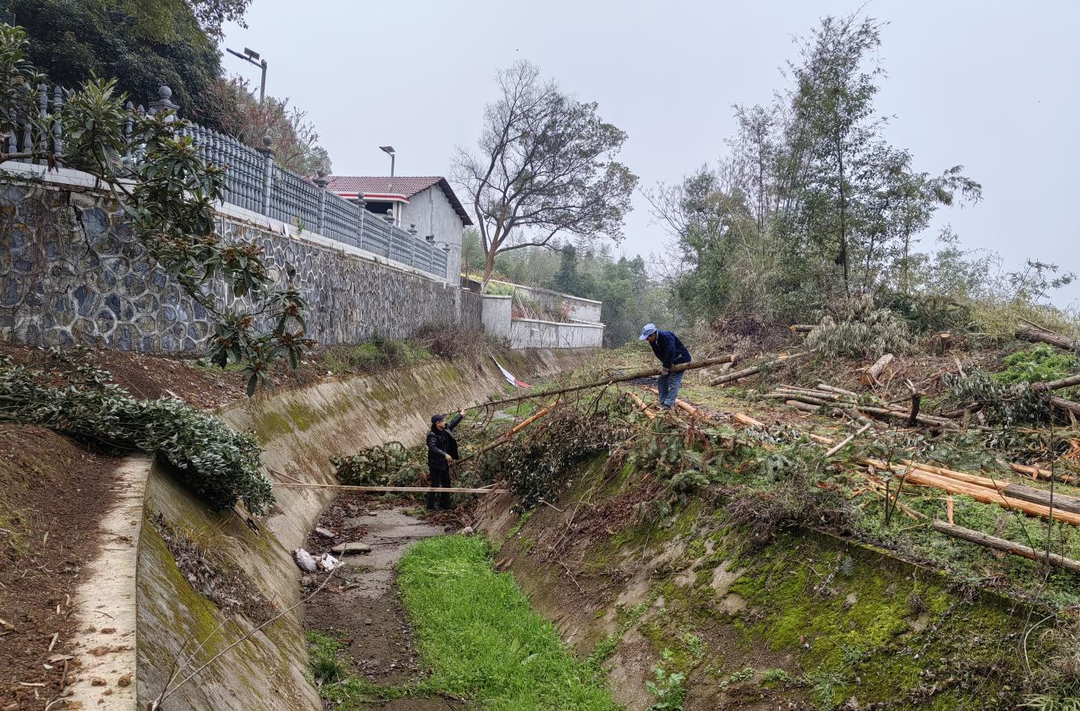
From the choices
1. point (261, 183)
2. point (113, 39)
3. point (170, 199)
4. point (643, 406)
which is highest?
point (113, 39)

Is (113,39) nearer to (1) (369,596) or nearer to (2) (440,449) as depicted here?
(2) (440,449)

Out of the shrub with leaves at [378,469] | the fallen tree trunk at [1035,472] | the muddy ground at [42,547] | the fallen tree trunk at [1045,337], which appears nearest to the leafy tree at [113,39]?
the shrub with leaves at [378,469]

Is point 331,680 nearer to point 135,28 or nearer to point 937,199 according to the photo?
point 135,28

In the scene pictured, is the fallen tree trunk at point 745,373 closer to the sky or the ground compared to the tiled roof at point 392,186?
closer to the ground

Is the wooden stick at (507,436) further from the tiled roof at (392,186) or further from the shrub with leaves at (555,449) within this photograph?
the tiled roof at (392,186)

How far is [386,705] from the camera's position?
5.91m

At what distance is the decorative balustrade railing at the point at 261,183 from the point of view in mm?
8203

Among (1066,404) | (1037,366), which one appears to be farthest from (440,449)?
(1037,366)

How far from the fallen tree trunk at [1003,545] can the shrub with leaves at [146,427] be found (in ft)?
20.4

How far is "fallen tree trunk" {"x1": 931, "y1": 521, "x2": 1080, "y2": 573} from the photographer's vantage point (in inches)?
174

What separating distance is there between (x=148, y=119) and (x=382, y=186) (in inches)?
1113

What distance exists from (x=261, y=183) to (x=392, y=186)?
2221 cm

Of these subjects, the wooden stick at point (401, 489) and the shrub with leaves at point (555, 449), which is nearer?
the shrub with leaves at point (555, 449)

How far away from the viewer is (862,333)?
15.9 m
